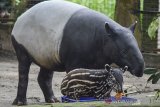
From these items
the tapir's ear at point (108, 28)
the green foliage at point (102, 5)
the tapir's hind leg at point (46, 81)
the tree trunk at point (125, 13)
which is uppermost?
the tapir's ear at point (108, 28)

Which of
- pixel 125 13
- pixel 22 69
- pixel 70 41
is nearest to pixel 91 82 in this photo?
pixel 70 41

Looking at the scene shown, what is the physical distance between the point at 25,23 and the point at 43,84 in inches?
37.8

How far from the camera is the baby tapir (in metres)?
5.35

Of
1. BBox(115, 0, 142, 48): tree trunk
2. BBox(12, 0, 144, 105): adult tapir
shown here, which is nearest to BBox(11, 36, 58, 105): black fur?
BBox(12, 0, 144, 105): adult tapir

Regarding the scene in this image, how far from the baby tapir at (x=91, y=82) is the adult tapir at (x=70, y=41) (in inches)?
20.2

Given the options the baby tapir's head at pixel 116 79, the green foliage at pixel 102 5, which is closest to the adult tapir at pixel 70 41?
the baby tapir's head at pixel 116 79

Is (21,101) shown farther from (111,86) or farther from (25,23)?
(111,86)

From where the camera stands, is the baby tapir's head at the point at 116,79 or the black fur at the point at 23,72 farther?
the black fur at the point at 23,72

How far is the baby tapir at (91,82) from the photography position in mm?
5352

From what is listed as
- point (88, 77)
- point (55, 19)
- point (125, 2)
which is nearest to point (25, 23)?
point (55, 19)

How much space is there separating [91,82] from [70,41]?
1.15m

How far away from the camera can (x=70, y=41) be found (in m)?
6.44

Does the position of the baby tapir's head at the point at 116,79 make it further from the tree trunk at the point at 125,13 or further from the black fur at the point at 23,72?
the tree trunk at the point at 125,13

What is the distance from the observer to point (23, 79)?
24.3 ft
